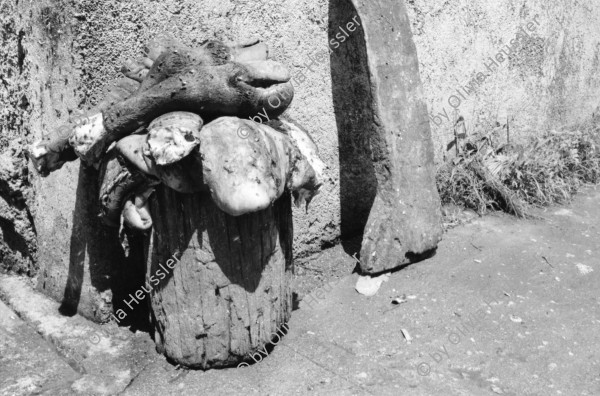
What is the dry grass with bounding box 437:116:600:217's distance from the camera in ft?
14.2

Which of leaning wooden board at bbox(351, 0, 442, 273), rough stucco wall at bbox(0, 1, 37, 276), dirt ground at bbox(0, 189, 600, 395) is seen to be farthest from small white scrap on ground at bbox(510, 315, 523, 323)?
rough stucco wall at bbox(0, 1, 37, 276)

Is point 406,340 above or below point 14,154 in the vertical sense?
below

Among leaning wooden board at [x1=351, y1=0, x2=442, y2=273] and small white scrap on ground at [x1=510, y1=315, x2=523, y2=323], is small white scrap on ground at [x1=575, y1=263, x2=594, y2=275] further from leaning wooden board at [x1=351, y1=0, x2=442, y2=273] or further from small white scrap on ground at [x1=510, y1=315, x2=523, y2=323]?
leaning wooden board at [x1=351, y1=0, x2=442, y2=273]

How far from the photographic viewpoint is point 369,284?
3496 millimetres

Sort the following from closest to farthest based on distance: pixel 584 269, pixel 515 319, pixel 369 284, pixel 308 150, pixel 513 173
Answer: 1. pixel 308 150
2. pixel 515 319
3. pixel 369 284
4. pixel 584 269
5. pixel 513 173

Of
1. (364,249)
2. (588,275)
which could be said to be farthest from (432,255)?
(588,275)

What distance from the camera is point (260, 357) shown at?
2889 millimetres

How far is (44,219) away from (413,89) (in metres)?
1.90

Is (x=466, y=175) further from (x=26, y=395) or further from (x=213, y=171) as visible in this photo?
(x=26, y=395)

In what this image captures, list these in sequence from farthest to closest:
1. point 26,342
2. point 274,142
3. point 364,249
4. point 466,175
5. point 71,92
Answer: point 466,175 < point 364,249 < point 26,342 < point 71,92 < point 274,142

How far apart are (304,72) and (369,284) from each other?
1096mm

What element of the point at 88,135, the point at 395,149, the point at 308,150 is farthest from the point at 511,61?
the point at 88,135

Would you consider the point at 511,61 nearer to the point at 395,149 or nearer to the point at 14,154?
the point at 395,149

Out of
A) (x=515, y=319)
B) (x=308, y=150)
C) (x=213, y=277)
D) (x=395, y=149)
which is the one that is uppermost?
(x=308, y=150)
